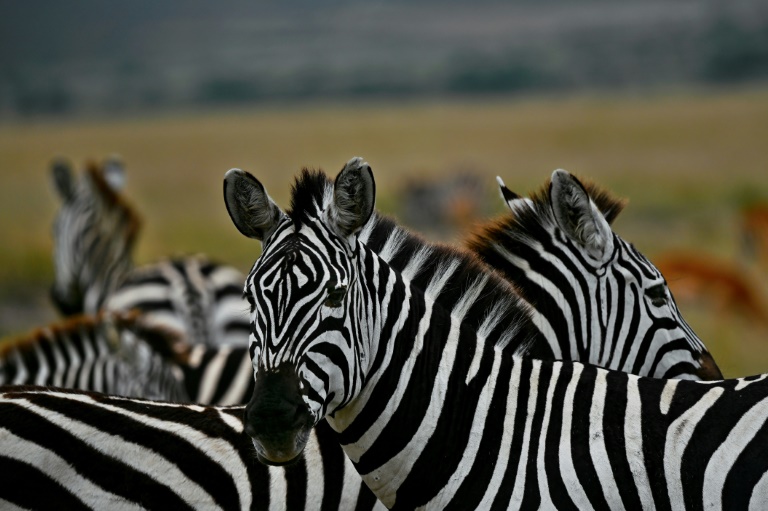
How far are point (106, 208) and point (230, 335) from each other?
88.7 inches

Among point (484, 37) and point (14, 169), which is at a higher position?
point (484, 37)

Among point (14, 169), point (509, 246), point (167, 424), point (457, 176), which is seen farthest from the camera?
point (14, 169)

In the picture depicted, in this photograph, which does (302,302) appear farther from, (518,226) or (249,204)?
(518,226)

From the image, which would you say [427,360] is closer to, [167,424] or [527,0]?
[167,424]

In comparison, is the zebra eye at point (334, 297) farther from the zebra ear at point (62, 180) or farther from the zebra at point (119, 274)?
the zebra ear at point (62, 180)

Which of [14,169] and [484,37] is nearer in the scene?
[14,169]

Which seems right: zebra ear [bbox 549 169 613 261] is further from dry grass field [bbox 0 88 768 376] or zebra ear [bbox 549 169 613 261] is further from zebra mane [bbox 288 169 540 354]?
dry grass field [bbox 0 88 768 376]

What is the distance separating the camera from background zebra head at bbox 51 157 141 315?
36.3 ft

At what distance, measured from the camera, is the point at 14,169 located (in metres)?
42.1

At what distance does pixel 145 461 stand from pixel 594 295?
8.05ft

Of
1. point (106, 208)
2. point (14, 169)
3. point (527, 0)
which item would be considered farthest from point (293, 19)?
point (106, 208)

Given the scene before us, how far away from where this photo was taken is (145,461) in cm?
428

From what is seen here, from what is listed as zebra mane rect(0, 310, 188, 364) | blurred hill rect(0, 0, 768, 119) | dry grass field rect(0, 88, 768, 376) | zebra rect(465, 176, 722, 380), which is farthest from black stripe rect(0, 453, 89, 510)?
blurred hill rect(0, 0, 768, 119)

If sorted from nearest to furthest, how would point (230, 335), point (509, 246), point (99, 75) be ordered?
point (509, 246), point (230, 335), point (99, 75)
